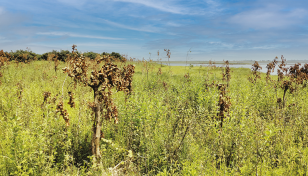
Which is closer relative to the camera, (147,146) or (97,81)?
(97,81)

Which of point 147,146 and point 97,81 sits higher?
point 97,81

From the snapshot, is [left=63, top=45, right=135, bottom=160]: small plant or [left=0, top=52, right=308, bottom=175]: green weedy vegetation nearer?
[left=0, top=52, right=308, bottom=175]: green weedy vegetation

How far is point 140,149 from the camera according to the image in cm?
437

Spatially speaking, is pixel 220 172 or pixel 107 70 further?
pixel 107 70

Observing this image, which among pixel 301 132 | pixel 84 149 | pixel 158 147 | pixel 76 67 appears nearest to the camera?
pixel 76 67

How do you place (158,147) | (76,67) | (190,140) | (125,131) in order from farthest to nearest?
(125,131) → (158,147) → (190,140) → (76,67)

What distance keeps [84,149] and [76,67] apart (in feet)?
7.56

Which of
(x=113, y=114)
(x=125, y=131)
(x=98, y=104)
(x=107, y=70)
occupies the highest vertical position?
(x=107, y=70)

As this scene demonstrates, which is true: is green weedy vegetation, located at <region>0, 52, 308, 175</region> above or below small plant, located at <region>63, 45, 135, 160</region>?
below

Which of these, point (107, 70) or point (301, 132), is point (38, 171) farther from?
point (301, 132)

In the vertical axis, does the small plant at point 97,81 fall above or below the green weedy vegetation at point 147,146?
above

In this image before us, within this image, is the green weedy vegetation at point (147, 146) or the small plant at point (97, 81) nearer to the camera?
the green weedy vegetation at point (147, 146)

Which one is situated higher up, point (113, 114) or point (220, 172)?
point (113, 114)

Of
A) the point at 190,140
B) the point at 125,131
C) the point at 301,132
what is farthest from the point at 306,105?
the point at 125,131
